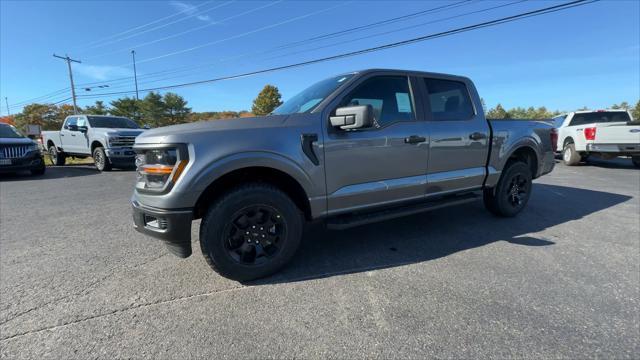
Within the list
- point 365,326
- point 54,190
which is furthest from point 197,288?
point 54,190

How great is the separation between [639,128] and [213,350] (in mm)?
12088

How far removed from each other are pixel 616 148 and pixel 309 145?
10806 mm

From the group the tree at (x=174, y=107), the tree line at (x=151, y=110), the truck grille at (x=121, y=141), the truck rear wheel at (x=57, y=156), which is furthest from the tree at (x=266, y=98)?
the truck grille at (x=121, y=141)

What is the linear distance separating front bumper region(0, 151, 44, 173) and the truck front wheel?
55.9 inches

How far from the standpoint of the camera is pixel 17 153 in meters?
8.98

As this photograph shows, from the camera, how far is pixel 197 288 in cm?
261

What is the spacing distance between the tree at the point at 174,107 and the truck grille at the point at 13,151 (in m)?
54.6

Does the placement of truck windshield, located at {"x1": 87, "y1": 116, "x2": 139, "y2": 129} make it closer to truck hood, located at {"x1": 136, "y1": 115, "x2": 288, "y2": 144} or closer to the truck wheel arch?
truck hood, located at {"x1": 136, "y1": 115, "x2": 288, "y2": 144}

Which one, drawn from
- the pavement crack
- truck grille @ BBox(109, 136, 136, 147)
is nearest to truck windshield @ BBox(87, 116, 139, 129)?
truck grille @ BBox(109, 136, 136, 147)

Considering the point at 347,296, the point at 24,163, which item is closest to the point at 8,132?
the point at 24,163

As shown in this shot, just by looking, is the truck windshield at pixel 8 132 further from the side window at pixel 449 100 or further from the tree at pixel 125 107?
the tree at pixel 125 107

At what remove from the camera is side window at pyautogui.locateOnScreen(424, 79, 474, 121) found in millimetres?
3697

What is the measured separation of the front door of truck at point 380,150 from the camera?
9.67ft

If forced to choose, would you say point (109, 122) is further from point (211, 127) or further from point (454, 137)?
Answer: point (454, 137)
